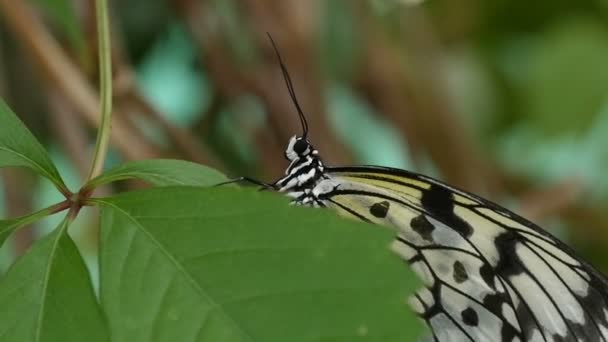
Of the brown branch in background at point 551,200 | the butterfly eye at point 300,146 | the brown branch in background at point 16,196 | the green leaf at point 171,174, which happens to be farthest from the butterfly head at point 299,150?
the brown branch in background at point 551,200

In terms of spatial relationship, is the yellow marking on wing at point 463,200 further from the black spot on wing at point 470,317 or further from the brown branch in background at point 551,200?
the brown branch in background at point 551,200

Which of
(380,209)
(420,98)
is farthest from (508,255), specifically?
(420,98)

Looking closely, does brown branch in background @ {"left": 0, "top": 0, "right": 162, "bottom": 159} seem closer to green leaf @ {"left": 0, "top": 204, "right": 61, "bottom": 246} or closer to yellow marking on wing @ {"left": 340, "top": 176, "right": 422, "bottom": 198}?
yellow marking on wing @ {"left": 340, "top": 176, "right": 422, "bottom": 198}

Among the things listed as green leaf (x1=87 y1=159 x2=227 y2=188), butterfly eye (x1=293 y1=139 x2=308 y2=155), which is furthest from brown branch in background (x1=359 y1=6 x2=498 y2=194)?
green leaf (x1=87 y1=159 x2=227 y2=188)

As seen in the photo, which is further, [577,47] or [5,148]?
[577,47]

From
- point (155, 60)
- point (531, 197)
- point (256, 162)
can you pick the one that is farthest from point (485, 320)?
point (155, 60)

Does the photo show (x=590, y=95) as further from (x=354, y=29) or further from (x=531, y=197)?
(x=354, y=29)

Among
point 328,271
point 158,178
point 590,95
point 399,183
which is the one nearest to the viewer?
point 328,271
